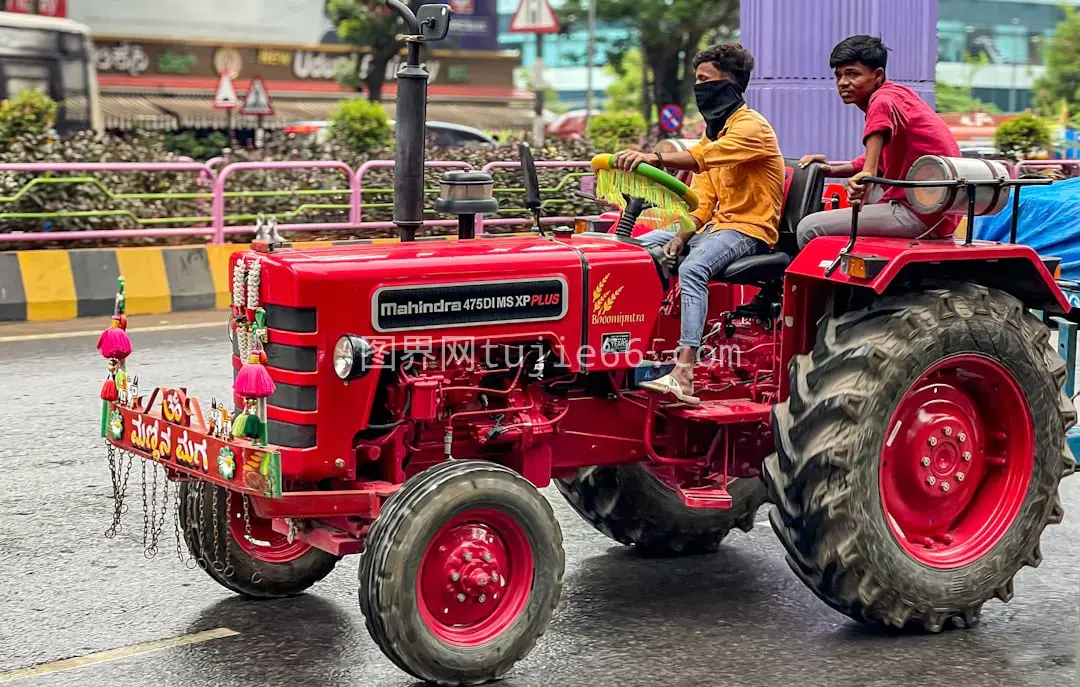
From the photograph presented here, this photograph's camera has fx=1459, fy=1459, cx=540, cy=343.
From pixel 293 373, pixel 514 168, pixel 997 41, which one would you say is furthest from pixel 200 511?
pixel 997 41

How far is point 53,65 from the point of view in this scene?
1046 inches

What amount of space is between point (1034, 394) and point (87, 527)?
4216 mm

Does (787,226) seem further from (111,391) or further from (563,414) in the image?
(111,391)

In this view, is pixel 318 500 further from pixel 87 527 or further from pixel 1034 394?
pixel 1034 394

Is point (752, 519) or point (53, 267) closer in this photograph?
point (752, 519)

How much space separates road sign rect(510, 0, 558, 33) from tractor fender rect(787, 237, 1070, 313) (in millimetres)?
21151

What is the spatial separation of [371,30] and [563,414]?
37.6m

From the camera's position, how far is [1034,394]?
221 inches

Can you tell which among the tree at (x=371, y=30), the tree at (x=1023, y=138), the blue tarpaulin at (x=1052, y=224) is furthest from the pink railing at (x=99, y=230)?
the tree at (x=371, y=30)

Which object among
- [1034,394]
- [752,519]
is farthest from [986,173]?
[752,519]

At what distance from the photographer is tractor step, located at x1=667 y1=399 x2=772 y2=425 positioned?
5586 millimetres

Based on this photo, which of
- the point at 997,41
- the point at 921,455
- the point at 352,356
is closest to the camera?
the point at 352,356

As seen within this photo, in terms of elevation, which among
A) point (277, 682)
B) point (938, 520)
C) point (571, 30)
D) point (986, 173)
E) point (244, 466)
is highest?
point (571, 30)

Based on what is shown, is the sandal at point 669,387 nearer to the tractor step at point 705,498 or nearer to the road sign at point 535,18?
the tractor step at point 705,498
